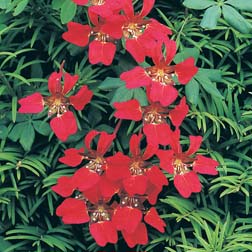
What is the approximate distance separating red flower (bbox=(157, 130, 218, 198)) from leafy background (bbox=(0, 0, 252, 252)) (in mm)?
67

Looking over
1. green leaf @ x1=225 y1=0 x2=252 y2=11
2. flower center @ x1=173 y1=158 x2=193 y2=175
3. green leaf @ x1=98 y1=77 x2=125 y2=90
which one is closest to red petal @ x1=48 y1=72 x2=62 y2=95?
green leaf @ x1=98 y1=77 x2=125 y2=90

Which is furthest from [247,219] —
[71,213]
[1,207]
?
[1,207]

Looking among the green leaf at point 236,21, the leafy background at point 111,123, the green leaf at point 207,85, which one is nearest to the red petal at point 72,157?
the leafy background at point 111,123

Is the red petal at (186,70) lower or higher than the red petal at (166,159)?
higher

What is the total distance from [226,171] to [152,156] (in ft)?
0.59

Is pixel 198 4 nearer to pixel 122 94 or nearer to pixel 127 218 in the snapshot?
pixel 122 94

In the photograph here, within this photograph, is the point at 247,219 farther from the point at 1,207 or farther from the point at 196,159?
the point at 1,207

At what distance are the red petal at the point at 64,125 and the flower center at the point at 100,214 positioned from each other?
0.59 ft

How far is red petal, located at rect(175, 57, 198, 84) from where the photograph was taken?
71.1 inches

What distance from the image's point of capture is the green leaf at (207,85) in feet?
6.23

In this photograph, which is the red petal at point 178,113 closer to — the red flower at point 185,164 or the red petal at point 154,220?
the red flower at point 185,164

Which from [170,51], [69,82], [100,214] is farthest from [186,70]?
[100,214]

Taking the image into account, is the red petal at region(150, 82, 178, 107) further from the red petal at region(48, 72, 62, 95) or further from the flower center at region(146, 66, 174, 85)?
the red petal at region(48, 72, 62, 95)

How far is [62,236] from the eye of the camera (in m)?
2.00
